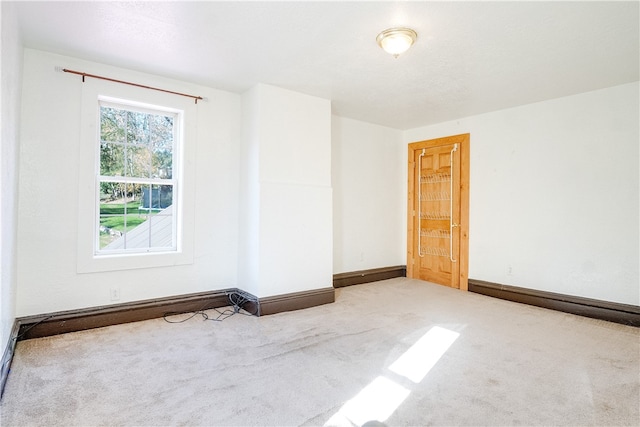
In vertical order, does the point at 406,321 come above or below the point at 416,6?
below

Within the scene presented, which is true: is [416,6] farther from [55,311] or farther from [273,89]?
[55,311]

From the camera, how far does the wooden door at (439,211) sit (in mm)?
4969

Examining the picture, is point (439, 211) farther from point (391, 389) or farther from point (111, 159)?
point (111, 159)

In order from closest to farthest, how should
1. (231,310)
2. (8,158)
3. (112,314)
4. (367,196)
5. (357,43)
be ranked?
(8,158)
(357,43)
(112,314)
(231,310)
(367,196)

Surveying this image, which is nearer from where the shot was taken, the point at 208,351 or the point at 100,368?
the point at 100,368

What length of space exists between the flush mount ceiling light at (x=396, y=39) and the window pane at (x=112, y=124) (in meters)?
2.66

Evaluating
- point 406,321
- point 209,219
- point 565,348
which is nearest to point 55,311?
point 209,219

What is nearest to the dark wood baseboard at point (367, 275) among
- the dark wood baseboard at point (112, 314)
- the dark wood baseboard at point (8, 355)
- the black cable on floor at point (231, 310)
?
the black cable on floor at point (231, 310)

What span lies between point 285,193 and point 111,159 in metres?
1.81

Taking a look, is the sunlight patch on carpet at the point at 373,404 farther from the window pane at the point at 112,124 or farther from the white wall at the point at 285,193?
the window pane at the point at 112,124

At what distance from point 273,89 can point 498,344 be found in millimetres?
3374

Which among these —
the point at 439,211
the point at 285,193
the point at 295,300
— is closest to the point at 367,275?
the point at 439,211

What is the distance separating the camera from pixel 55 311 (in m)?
2.98

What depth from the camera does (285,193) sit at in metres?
3.85
